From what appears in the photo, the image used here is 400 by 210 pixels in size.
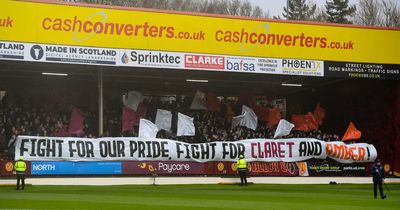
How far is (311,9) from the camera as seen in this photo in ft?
275

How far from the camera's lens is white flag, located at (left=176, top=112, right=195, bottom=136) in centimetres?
3931

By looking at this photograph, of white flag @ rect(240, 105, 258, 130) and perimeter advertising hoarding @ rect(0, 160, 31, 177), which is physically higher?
white flag @ rect(240, 105, 258, 130)

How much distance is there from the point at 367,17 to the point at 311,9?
11.0 meters

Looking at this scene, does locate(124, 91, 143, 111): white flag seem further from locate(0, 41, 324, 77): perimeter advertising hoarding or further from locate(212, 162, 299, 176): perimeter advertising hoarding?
locate(212, 162, 299, 176): perimeter advertising hoarding

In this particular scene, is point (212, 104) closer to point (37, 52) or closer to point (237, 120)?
point (237, 120)

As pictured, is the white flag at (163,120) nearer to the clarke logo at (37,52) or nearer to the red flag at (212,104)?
the red flag at (212,104)

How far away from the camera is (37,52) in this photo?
32562 mm

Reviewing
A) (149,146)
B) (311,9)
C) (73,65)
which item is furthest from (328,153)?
(311,9)

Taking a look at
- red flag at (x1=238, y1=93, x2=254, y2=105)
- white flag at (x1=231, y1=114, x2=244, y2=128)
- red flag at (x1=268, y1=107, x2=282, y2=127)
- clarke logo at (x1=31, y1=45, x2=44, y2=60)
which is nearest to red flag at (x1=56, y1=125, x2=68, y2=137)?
clarke logo at (x1=31, y1=45, x2=44, y2=60)

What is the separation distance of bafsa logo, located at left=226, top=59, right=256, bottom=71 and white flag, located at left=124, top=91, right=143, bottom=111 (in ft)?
23.7

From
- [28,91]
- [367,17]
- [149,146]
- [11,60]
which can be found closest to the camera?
[11,60]

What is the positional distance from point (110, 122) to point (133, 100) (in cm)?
193

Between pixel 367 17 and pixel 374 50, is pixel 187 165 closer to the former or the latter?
pixel 374 50

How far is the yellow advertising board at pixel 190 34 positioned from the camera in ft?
108
